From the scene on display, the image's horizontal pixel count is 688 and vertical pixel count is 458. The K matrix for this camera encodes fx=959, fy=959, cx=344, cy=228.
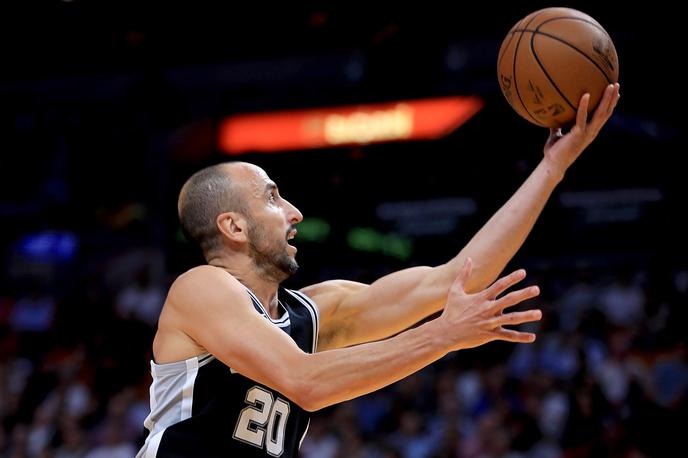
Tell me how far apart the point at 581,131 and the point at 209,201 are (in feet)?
4.26

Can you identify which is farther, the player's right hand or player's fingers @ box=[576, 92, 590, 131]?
player's fingers @ box=[576, 92, 590, 131]

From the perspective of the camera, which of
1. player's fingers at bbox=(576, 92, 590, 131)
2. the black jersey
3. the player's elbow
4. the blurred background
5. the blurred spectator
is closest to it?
the player's elbow

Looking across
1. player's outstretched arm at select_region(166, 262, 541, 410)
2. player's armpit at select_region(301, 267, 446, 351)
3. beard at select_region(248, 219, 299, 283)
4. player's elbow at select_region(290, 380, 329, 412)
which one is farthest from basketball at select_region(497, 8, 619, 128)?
player's elbow at select_region(290, 380, 329, 412)

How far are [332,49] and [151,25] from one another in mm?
1863

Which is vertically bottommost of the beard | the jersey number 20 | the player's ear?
the jersey number 20

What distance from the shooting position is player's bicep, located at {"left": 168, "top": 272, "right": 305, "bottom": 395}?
109 inches

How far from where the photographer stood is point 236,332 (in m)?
2.84

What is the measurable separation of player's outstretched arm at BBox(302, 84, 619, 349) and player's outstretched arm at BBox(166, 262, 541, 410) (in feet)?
1.93

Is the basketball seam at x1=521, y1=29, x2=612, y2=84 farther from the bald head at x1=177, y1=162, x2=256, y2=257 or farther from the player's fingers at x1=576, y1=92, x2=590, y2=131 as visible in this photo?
the bald head at x1=177, y1=162, x2=256, y2=257

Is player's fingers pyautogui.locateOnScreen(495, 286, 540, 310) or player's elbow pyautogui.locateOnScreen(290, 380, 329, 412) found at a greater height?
player's fingers pyautogui.locateOnScreen(495, 286, 540, 310)

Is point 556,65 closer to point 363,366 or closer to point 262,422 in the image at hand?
point 363,366

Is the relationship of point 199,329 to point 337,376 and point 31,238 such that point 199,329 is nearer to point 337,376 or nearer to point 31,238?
point 337,376

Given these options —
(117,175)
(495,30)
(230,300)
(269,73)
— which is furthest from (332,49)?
(230,300)

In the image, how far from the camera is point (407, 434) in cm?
766
